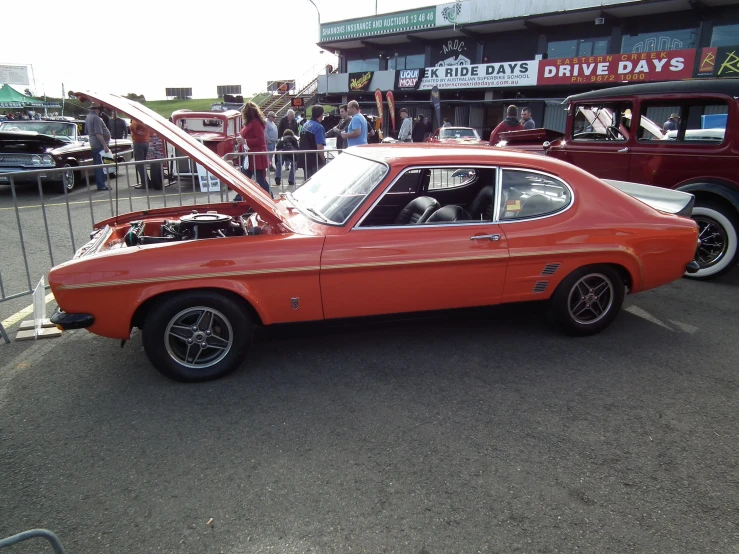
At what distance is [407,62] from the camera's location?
3581 centimetres

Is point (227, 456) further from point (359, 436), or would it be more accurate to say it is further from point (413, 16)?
point (413, 16)

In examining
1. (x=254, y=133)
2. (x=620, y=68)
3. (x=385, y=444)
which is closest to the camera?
(x=385, y=444)

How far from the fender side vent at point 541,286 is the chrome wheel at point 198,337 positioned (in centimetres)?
219

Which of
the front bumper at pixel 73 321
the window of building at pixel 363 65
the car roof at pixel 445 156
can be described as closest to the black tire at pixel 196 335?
the front bumper at pixel 73 321

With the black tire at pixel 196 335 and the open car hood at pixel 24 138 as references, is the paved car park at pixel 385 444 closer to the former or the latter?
the black tire at pixel 196 335

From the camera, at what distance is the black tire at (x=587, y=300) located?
3.94m

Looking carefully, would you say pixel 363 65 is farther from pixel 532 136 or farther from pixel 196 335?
pixel 196 335

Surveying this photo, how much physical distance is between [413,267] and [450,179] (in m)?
1.59

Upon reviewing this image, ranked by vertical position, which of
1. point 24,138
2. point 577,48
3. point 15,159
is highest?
point 577,48

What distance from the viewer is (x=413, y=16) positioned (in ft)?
110

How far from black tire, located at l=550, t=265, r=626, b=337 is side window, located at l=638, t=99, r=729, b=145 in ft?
9.30

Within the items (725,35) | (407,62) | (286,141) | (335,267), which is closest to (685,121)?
(335,267)

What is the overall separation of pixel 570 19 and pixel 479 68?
514 cm

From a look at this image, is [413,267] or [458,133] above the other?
[458,133]
